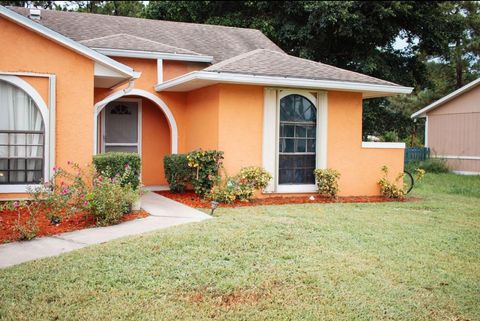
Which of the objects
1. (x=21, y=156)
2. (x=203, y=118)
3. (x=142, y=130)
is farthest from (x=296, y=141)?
(x=21, y=156)

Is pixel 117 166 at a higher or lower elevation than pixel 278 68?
lower

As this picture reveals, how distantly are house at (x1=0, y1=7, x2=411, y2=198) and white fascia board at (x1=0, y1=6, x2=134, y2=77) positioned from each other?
20mm

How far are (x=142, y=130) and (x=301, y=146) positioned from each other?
4729mm

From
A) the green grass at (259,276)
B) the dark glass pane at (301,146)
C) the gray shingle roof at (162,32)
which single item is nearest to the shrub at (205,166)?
the dark glass pane at (301,146)

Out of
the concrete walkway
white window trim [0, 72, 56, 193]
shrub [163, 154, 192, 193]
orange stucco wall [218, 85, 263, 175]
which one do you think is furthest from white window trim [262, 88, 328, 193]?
white window trim [0, 72, 56, 193]

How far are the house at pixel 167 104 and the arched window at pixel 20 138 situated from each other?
0.8 inches

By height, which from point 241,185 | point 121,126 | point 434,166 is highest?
point 121,126

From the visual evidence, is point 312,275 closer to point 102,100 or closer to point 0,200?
point 0,200

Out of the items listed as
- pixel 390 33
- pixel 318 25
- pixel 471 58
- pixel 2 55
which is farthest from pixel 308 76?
pixel 471 58

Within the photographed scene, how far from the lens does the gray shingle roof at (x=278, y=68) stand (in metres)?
11.3

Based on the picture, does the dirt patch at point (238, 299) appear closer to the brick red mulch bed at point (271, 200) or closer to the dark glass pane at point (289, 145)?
the brick red mulch bed at point (271, 200)

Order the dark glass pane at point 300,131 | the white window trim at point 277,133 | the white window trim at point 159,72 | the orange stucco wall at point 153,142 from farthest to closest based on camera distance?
the orange stucco wall at point 153,142 → the white window trim at point 159,72 → the dark glass pane at point 300,131 → the white window trim at point 277,133

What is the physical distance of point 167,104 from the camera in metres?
13.8

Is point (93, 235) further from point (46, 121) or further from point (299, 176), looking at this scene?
point (299, 176)
